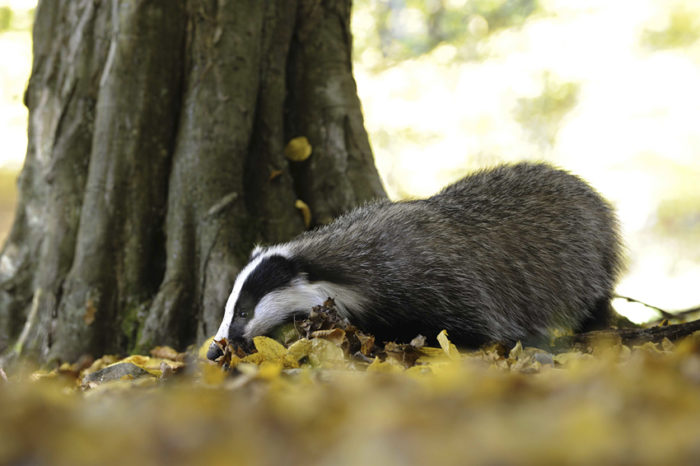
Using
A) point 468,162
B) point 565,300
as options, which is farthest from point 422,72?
point 565,300

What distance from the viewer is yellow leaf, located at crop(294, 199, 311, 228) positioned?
13.2 feet

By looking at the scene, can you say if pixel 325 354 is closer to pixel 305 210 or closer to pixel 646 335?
pixel 646 335

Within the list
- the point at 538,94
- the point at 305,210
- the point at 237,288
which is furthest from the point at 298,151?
the point at 538,94

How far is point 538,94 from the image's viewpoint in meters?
11.8

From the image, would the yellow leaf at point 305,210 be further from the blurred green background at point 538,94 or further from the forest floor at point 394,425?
the blurred green background at point 538,94

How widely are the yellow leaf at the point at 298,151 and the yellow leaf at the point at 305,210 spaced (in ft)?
0.89

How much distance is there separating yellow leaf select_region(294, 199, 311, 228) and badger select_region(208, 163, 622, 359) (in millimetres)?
500

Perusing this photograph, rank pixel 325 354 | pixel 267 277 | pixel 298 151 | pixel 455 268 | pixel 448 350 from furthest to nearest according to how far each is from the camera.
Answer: pixel 298 151
pixel 455 268
pixel 267 277
pixel 448 350
pixel 325 354

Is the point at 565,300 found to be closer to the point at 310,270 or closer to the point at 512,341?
the point at 512,341

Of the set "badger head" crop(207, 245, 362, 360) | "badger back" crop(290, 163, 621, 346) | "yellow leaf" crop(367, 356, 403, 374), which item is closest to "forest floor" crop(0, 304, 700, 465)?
"yellow leaf" crop(367, 356, 403, 374)

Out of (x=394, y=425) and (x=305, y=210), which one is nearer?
(x=394, y=425)

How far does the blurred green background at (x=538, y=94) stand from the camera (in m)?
10.5

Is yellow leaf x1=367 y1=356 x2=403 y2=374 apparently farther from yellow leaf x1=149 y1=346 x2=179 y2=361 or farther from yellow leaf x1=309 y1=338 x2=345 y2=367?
yellow leaf x1=149 y1=346 x2=179 y2=361

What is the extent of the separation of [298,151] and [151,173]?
868 millimetres
